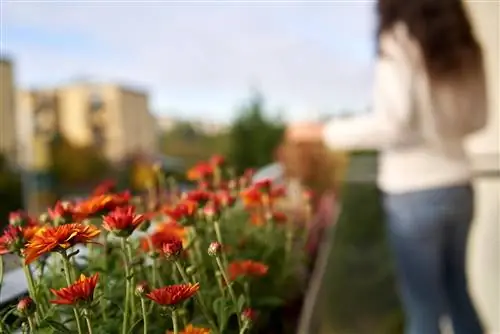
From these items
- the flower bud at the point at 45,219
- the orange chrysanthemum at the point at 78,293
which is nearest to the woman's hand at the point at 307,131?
the flower bud at the point at 45,219

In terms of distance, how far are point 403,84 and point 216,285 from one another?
482mm

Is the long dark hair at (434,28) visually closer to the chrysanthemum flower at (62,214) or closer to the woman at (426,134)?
the woman at (426,134)

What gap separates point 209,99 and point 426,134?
2.12 meters

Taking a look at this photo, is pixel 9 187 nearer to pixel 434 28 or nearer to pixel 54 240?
pixel 434 28

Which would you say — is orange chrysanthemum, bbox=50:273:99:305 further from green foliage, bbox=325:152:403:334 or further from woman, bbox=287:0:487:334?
green foliage, bbox=325:152:403:334

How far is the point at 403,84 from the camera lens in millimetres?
1115

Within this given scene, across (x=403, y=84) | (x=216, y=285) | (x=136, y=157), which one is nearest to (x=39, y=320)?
(x=216, y=285)

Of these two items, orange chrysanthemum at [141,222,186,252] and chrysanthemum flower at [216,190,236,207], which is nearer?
orange chrysanthemum at [141,222,186,252]

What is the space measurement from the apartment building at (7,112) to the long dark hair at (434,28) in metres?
2.28

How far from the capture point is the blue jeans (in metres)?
1.22

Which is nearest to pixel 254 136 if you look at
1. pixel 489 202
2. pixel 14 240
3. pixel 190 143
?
pixel 190 143

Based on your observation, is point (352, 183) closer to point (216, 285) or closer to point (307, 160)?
point (307, 160)

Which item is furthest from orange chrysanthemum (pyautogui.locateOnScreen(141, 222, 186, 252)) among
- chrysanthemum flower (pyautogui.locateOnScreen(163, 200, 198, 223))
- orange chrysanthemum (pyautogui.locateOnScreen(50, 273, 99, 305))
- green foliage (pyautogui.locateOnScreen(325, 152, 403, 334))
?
green foliage (pyautogui.locateOnScreen(325, 152, 403, 334))

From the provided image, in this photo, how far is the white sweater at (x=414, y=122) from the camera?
1127 mm
